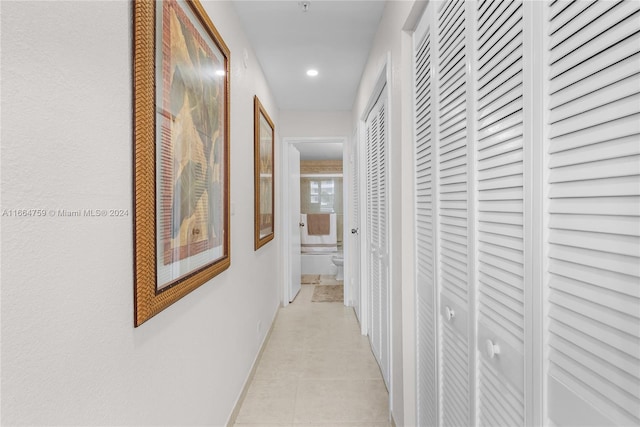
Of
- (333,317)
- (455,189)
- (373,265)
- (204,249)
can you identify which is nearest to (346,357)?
(373,265)

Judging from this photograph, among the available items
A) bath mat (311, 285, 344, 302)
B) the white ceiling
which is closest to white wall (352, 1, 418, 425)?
the white ceiling

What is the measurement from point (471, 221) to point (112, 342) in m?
1.01

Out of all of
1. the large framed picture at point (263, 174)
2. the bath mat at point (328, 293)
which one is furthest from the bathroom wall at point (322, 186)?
the large framed picture at point (263, 174)

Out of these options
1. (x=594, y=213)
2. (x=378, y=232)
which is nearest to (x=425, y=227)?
(x=594, y=213)

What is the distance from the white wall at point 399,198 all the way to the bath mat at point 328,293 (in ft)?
8.70

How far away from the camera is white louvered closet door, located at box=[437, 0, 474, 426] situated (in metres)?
1.12

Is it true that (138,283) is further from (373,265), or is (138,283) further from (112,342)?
(373,265)

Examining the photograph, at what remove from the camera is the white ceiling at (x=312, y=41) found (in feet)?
7.25

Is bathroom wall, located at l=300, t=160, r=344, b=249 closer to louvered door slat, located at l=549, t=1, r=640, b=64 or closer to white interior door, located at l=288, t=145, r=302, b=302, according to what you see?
white interior door, located at l=288, t=145, r=302, b=302

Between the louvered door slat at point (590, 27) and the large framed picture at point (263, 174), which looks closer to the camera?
the louvered door slat at point (590, 27)

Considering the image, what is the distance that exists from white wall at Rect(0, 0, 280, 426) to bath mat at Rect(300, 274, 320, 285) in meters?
4.55

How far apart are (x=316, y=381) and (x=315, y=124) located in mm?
2919

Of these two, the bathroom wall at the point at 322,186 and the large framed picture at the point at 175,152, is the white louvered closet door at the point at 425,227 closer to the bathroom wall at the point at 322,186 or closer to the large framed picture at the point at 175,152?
the large framed picture at the point at 175,152

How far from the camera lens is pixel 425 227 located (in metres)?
1.55
